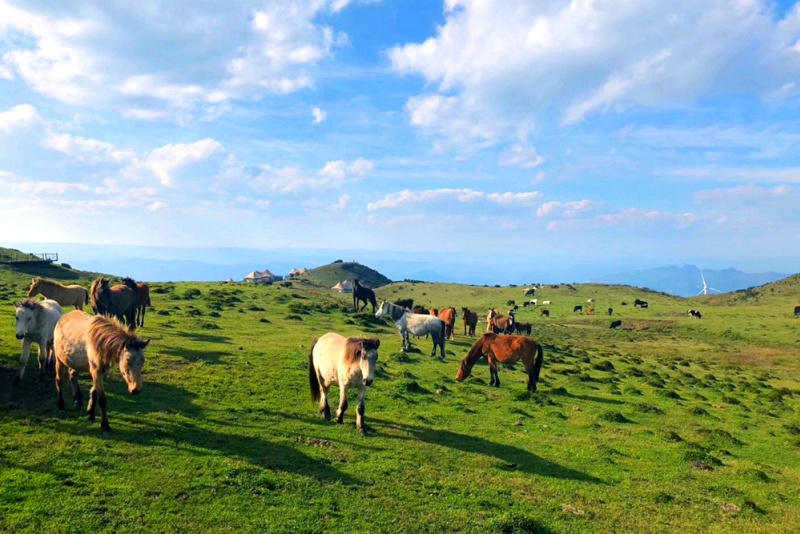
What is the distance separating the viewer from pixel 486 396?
20562 millimetres

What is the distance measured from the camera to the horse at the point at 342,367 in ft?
43.3

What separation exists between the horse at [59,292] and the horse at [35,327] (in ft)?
35.3

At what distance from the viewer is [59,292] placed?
82.3ft

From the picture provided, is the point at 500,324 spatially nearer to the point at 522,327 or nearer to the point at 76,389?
the point at 522,327

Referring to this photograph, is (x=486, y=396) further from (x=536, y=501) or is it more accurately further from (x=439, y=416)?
(x=536, y=501)

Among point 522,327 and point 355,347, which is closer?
point 355,347

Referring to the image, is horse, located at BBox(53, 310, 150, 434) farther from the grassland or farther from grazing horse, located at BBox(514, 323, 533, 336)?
grazing horse, located at BBox(514, 323, 533, 336)

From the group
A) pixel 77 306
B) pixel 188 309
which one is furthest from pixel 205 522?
pixel 188 309

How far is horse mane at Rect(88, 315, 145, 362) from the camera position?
1112 cm

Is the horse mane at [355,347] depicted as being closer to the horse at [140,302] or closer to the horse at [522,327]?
the horse at [140,302]

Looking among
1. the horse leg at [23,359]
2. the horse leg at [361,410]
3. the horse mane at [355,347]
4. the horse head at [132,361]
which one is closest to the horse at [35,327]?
the horse leg at [23,359]

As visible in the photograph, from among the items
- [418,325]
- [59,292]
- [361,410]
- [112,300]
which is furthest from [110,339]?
[418,325]

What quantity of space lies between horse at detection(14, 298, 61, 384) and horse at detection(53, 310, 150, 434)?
2784 millimetres

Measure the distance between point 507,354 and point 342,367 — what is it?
11.1 m
